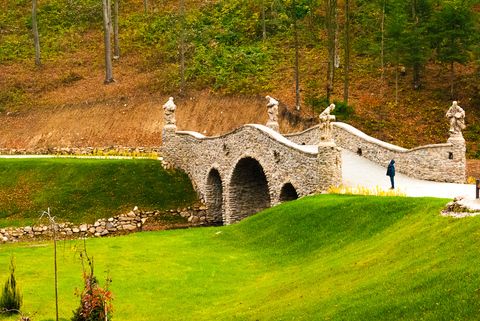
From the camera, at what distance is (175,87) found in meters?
58.6

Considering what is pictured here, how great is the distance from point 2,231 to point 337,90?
26.1 meters

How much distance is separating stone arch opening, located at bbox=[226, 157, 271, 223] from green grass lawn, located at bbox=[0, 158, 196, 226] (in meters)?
4.29

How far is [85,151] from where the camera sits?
53.3m

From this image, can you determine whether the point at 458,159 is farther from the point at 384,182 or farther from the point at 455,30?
the point at 455,30

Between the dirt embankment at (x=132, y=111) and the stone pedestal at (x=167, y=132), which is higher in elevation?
the dirt embankment at (x=132, y=111)

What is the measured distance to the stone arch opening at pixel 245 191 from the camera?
39219 mm

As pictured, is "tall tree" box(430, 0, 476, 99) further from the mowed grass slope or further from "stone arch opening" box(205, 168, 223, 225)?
the mowed grass slope

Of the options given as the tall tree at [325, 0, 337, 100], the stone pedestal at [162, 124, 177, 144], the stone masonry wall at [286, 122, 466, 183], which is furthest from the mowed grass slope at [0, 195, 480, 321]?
the tall tree at [325, 0, 337, 100]

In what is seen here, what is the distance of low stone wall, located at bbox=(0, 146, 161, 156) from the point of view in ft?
171

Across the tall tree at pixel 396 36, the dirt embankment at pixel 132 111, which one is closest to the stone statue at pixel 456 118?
the dirt embankment at pixel 132 111

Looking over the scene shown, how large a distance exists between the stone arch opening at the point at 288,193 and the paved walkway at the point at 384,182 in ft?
8.49

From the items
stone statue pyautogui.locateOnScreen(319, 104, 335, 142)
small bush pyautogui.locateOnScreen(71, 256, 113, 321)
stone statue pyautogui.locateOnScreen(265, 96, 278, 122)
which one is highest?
stone statue pyautogui.locateOnScreen(265, 96, 278, 122)

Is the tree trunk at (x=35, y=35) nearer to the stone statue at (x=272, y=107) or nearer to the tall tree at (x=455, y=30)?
the stone statue at (x=272, y=107)

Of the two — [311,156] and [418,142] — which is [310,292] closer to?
[311,156]
